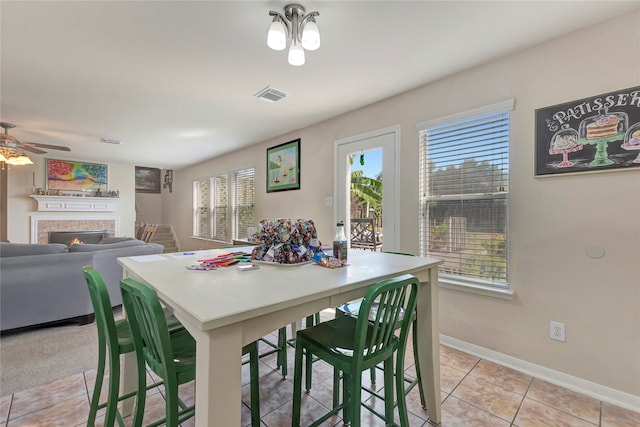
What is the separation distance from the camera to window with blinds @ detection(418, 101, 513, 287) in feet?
7.36

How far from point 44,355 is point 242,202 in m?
3.39

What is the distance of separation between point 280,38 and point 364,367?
5.43 ft

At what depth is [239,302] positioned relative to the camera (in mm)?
909

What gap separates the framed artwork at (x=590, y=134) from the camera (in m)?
1.71

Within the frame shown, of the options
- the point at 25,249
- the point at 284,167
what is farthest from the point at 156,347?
the point at 284,167

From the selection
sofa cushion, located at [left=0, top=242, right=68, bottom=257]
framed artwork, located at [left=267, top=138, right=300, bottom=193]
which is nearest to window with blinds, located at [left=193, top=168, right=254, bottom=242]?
framed artwork, located at [left=267, top=138, right=300, bottom=193]

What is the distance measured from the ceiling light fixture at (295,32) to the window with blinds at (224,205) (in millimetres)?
3493

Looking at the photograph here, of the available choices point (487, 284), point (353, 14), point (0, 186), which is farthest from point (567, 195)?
point (0, 186)

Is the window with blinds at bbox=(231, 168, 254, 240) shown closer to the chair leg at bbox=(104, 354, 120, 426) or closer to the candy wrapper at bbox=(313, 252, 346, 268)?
the candy wrapper at bbox=(313, 252, 346, 268)

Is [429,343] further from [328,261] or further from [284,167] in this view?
[284,167]

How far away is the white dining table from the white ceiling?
148cm

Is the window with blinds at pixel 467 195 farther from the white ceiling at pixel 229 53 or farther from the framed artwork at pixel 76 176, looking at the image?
the framed artwork at pixel 76 176

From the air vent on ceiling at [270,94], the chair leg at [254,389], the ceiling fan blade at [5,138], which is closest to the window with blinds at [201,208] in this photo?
the ceiling fan blade at [5,138]

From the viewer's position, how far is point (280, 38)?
60.3 inches
